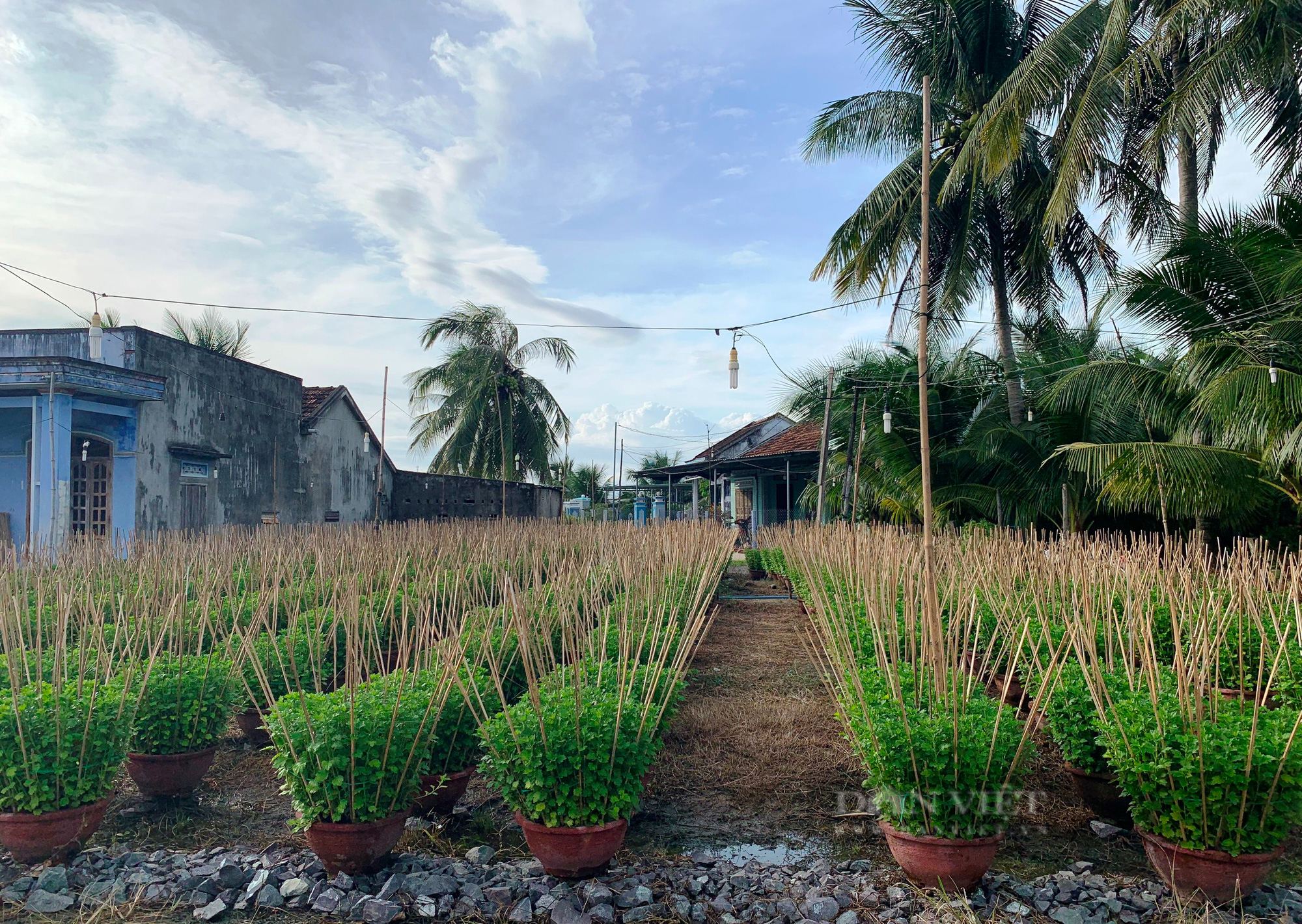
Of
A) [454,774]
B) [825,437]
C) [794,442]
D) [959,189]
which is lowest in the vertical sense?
[454,774]

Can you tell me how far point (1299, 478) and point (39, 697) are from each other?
31.3ft

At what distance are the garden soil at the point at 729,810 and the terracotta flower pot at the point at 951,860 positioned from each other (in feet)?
1.53

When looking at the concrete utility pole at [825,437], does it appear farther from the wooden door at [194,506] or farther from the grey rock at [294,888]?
the grey rock at [294,888]

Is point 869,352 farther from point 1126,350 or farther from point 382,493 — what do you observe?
point 382,493

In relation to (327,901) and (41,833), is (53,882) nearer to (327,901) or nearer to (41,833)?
(41,833)

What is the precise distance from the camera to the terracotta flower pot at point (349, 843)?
3514 millimetres

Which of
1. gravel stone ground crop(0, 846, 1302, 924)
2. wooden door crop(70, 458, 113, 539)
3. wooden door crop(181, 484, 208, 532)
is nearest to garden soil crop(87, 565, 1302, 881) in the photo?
gravel stone ground crop(0, 846, 1302, 924)

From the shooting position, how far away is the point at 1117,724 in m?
3.47

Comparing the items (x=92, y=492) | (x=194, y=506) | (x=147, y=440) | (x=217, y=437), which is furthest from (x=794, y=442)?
(x=92, y=492)

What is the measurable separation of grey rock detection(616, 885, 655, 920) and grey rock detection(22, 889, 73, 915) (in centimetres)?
218

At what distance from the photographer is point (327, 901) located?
3373 mm

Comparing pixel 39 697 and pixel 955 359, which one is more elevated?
pixel 955 359

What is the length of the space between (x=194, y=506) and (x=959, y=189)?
13.3 metres

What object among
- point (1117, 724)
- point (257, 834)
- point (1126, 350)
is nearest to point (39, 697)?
point (257, 834)
